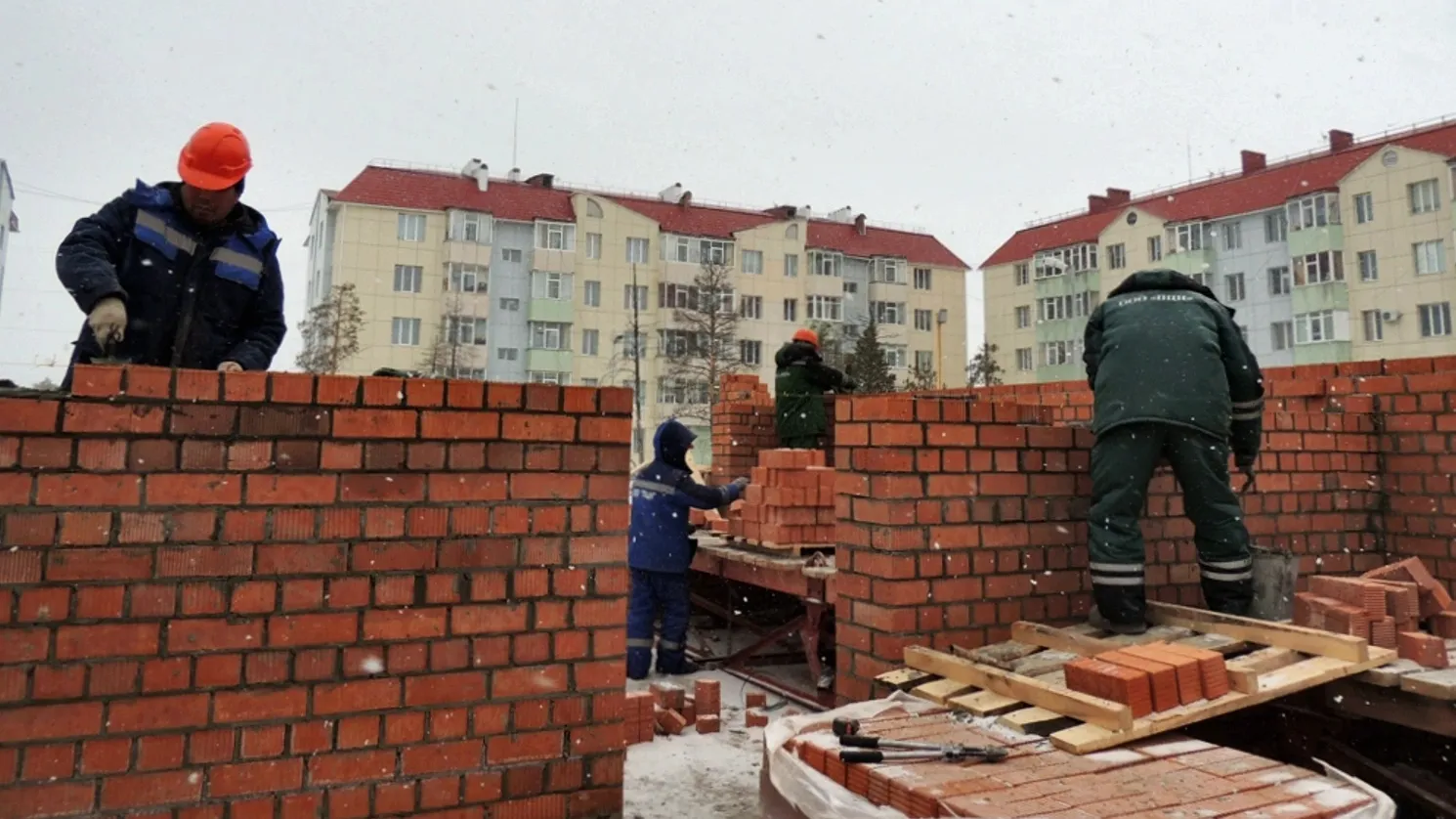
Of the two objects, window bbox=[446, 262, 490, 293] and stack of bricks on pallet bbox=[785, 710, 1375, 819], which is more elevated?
window bbox=[446, 262, 490, 293]

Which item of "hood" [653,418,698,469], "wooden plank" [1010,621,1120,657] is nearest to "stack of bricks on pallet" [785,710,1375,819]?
"wooden plank" [1010,621,1120,657]

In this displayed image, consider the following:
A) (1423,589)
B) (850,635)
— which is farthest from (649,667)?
(1423,589)

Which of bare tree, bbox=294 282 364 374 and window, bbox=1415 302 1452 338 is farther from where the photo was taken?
bare tree, bbox=294 282 364 374

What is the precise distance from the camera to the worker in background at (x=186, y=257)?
2.90 meters

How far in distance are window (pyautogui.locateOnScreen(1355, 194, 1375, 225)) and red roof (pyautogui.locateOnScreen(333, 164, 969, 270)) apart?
60.6ft

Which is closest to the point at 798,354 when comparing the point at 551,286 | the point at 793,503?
the point at 793,503

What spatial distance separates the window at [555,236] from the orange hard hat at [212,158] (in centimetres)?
3472

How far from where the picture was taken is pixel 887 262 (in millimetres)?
43938

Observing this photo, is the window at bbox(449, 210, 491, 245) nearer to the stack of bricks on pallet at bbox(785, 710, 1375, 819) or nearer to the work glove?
the work glove

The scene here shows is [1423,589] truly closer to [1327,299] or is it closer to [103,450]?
[103,450]

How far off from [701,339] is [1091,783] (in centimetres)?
3379

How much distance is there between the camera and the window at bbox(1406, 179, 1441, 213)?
28.8 meters

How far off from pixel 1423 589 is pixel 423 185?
124 feet

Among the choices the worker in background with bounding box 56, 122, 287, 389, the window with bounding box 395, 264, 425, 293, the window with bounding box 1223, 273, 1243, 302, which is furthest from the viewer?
the window with bounding box 395, 264, 425, 293
